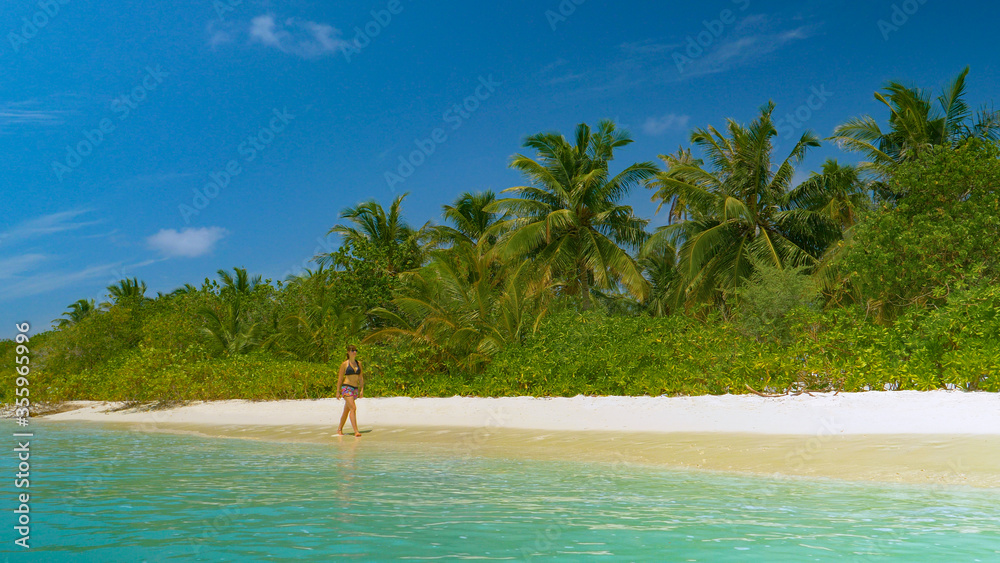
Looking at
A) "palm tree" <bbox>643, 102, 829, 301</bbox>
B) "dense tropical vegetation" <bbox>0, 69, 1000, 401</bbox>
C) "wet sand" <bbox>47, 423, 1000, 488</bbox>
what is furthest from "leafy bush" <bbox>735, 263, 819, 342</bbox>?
"wet sand" <bbox>47, 423, 1000, 488</bbox>

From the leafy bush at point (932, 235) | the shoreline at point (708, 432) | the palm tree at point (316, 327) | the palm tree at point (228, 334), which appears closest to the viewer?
the shoreline at point (708, 432)

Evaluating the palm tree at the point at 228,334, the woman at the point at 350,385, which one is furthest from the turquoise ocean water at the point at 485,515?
the palm tree at the point at 228,334

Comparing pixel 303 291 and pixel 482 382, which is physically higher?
pixel 303 291

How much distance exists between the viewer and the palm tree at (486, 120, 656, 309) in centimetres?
2377

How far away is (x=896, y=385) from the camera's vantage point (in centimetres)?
1106

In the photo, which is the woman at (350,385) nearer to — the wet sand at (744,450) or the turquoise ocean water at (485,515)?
the wet sand at (744,450)

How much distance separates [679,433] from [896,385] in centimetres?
403

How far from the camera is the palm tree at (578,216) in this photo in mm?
23766

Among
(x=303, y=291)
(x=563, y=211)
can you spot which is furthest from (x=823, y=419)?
(x=303, y=291)

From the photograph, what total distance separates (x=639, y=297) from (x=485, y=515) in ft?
61.4

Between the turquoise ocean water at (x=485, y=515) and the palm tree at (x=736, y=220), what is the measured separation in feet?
53.4

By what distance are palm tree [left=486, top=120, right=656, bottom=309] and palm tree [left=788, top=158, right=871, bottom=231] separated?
5161 millimetres

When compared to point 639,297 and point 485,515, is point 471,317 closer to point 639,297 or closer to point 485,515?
point 639,297

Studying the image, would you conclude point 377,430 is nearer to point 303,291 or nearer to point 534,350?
point 534,350
